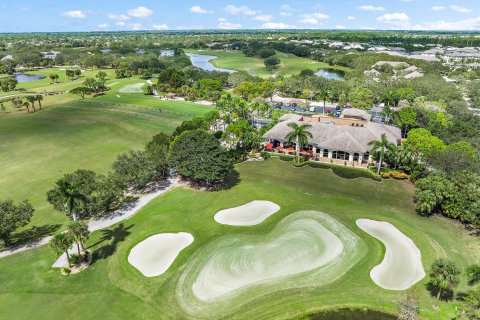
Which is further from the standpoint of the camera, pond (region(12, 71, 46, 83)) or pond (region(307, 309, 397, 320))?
pond (region(12, 71, 46, 83))

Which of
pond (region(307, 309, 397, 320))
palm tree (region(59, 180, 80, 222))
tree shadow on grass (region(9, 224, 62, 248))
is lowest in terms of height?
pond (region(307, 309, 397, 320))

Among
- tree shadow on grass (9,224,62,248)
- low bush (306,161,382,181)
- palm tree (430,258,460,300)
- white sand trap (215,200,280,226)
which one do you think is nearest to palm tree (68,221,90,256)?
tree shadow on grass (9,224,62,248)

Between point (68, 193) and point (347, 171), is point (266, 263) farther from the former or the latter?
point (347, 171)

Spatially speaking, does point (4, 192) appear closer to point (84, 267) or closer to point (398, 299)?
point (84, 267)

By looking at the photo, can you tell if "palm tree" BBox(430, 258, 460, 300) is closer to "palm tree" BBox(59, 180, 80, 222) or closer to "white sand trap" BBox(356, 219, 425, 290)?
"white sand trap" BBox(356, 219, 425, 290)

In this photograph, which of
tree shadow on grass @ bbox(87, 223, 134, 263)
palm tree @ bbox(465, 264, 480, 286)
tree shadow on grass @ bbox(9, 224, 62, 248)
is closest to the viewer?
palm tree @ bbox(465, 264, 480, 286)

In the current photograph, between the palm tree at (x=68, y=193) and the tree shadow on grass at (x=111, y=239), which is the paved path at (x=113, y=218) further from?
the palm tree at (x=68, y=193)

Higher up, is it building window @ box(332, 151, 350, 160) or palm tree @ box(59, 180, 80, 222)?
palm tree @ box(59, 180, 80, 222)

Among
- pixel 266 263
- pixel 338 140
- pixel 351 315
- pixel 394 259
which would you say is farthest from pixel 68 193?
pixel 338 140
